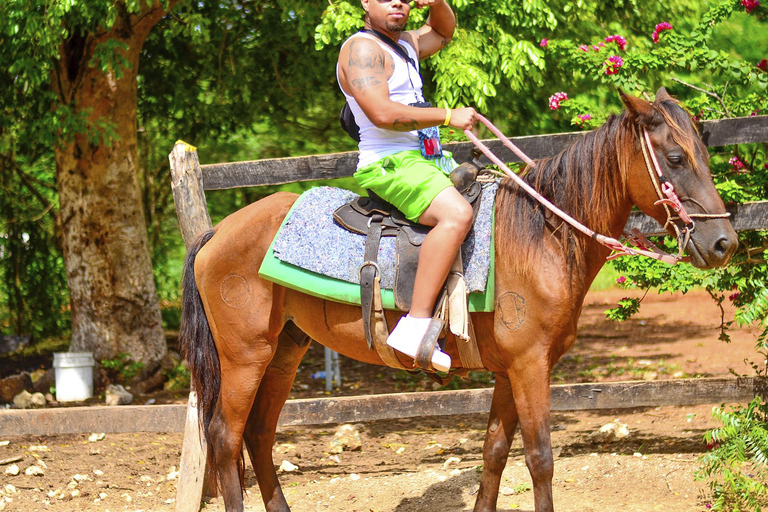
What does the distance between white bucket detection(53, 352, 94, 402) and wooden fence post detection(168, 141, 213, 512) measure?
349 cm

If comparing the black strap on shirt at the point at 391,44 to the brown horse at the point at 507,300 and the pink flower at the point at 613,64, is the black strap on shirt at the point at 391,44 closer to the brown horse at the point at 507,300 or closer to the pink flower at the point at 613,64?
the brown horse at the point at 507,300

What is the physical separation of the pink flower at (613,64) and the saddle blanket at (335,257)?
7.47 ft

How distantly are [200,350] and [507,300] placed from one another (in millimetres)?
1697

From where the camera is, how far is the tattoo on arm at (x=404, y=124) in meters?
3.45

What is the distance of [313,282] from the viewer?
378 cm

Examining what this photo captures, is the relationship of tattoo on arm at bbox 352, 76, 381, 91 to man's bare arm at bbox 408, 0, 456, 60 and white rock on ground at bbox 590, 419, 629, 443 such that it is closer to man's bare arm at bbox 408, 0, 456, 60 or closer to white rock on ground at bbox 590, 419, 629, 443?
man's bare arm at bbox 408, 0, 456, 60

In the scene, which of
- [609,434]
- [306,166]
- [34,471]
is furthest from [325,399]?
[609,434]

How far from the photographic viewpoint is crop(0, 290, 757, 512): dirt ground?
16.1 feet

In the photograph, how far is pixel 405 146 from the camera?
3.77 meters

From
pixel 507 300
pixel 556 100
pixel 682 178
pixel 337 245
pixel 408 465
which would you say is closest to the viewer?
pixel 682 178

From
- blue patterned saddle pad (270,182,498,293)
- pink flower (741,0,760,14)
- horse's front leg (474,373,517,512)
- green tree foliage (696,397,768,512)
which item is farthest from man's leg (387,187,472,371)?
pink flower (741,0,760,14)

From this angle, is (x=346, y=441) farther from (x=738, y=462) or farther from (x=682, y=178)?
(x=682, y=178)

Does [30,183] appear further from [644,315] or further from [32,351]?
[644,315]

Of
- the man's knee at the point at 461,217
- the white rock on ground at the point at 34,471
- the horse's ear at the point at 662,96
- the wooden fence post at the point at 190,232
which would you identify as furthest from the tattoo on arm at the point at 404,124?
the white rock on ground at the point at 34,471
